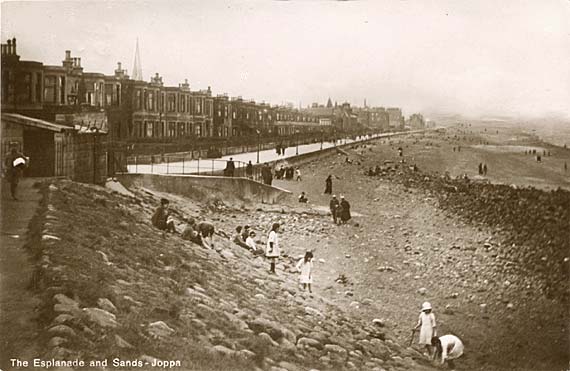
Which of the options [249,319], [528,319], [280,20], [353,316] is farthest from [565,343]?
[280,20]

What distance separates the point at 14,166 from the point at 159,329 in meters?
1.57

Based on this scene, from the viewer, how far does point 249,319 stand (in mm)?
3795

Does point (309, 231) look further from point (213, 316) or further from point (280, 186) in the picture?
point (213, 316)

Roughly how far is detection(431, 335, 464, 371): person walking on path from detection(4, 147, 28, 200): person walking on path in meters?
3.01

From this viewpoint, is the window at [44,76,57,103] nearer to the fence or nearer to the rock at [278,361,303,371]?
the fence

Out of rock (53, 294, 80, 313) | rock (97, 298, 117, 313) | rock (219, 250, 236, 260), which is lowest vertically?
rock (97, 298, 117, 313)

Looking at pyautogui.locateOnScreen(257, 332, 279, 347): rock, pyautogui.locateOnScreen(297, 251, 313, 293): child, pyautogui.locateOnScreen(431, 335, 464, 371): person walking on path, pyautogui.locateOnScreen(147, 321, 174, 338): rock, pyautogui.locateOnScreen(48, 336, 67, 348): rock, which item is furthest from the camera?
pyautogui.locateOnScreen(297, 251, 313, 293): child

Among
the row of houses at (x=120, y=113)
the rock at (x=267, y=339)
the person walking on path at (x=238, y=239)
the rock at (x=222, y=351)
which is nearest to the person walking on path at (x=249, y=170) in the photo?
the row of houses at (x=120, y=113)

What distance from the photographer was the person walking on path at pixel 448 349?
387cm

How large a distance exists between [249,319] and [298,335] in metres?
0.33

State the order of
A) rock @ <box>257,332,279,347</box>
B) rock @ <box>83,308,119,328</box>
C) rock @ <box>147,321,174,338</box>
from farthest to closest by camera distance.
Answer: rock @ <box>257,332,279,347</box>, rock @ <box>147,321,174,338</box>, rock @ <box>83,308,119,328</box>

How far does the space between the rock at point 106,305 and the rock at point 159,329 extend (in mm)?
241

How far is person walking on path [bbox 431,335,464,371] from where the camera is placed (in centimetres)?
387

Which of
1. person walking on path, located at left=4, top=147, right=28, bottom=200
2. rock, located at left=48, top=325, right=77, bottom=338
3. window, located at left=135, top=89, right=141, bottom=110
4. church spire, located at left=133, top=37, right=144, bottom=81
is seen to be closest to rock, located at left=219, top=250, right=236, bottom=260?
rock, located at left=48, top=325, right=77, bottom=338
